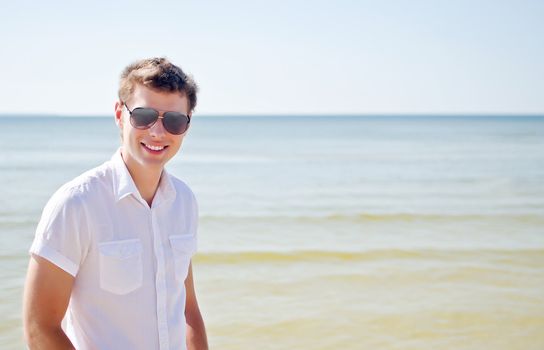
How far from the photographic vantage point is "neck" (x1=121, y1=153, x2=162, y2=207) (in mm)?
2586

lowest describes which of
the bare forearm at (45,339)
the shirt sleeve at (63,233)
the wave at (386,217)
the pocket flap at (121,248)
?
the wave at (386,217)

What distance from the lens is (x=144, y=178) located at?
260 cm

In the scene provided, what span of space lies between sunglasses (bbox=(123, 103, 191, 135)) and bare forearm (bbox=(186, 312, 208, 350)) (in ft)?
3.11

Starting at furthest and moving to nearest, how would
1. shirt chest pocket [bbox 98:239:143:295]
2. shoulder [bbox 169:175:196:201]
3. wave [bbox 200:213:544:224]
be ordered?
wave [bbox 200:213:544:224]
shoulder [bbox 169:175:196:201]
shirt chest pocket [bbox 98:239:143:295]

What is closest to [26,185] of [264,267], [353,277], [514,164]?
[264,267]

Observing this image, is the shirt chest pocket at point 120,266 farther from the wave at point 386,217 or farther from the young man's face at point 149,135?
the wave at point 386,217

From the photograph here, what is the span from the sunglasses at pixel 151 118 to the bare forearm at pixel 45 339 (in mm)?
838

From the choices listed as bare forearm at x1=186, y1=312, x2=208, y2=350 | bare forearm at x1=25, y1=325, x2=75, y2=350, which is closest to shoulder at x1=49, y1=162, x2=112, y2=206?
bare forearm at x1=25, y1=325, x2=75, y2=350

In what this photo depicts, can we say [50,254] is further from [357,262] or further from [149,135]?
[357,262]

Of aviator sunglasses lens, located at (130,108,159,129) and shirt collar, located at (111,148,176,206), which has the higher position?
aviator sunglasses lens, located at (130,108,159,129)

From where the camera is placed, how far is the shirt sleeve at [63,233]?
7.33 feet

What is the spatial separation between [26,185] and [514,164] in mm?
17827

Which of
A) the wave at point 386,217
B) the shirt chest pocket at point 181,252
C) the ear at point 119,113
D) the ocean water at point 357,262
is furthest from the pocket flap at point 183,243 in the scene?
the wave at point 386,217

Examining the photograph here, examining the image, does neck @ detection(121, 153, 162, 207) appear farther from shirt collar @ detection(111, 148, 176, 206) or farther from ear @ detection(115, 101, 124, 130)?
ear @ detection(115, 101, 124, 130)
